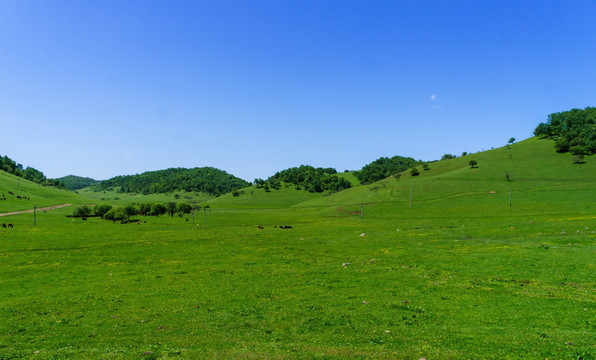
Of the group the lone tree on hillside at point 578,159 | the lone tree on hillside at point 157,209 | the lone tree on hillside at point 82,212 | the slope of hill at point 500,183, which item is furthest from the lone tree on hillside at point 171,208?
the lone tree on hillside at point 578,159

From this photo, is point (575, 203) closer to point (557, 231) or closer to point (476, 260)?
point (557, 231)

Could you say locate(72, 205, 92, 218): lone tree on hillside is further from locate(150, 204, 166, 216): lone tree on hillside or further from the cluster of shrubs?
locate(150, 204, 166, 216): lone tree on hillside

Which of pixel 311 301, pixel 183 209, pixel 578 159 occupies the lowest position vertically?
pixel 311 301

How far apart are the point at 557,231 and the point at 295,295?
54.8m

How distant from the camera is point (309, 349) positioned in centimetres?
1408

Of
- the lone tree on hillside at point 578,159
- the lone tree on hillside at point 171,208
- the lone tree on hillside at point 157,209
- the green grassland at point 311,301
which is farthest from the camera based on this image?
the lone tree on hillside at point 578,159

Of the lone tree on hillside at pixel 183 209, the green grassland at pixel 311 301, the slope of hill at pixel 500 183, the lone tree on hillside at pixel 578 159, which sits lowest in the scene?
the green grassland at pixel 311 301

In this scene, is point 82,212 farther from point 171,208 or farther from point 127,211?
point 171,208

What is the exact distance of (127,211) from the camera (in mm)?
148375

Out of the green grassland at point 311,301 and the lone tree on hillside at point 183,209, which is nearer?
the green grassland at point 311,301

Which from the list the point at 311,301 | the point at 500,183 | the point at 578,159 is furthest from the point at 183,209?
the point at 578,159

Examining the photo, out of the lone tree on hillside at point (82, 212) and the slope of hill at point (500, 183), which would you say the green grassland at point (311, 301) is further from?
the lone tree on hillside at point (82, 212)

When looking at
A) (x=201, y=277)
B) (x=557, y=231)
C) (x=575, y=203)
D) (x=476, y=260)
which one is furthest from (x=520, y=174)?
(x=201, y=277)

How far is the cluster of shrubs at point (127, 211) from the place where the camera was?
13988 cm
